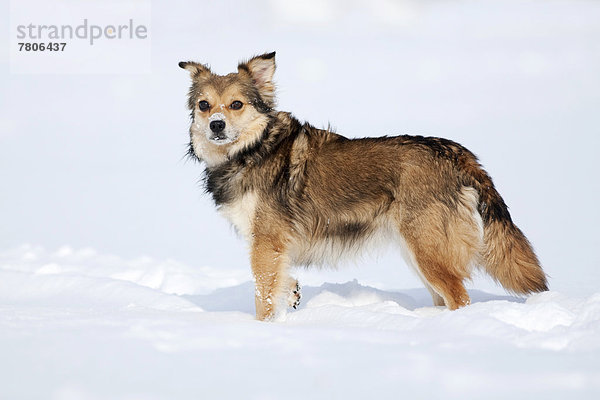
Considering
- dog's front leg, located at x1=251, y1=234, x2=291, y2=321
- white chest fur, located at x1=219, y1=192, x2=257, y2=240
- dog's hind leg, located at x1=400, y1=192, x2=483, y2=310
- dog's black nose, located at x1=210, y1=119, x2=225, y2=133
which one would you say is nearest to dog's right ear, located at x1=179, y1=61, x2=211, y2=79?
dog's black nose, located at x1=210, y1=119, x2=225, y2=133

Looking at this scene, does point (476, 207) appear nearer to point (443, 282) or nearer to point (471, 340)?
point (443, 282)

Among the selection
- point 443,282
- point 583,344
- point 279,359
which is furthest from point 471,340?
point 443,282

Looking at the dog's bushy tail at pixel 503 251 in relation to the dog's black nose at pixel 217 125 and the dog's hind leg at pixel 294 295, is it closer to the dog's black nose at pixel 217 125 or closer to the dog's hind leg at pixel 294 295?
the dog's hind leg at pixel 294 295

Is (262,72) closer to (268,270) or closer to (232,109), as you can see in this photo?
(232,109)

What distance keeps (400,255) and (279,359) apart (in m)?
2.54

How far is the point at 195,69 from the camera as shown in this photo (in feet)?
19.8

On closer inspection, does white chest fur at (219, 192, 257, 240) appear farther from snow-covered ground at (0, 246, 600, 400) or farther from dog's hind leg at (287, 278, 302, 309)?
snow-covered ground at (0, 246, 600, 400)

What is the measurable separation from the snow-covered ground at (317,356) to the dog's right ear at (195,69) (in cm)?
267

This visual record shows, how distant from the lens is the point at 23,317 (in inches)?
167

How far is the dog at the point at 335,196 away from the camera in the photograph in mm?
5102

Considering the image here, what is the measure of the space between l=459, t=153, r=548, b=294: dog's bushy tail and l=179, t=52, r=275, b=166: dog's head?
6.79ft

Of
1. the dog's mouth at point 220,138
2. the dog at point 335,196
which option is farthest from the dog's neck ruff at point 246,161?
the dog's mouth at point 220,138

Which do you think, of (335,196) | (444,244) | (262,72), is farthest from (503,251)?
(262,72)

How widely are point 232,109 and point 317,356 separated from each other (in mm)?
3008
